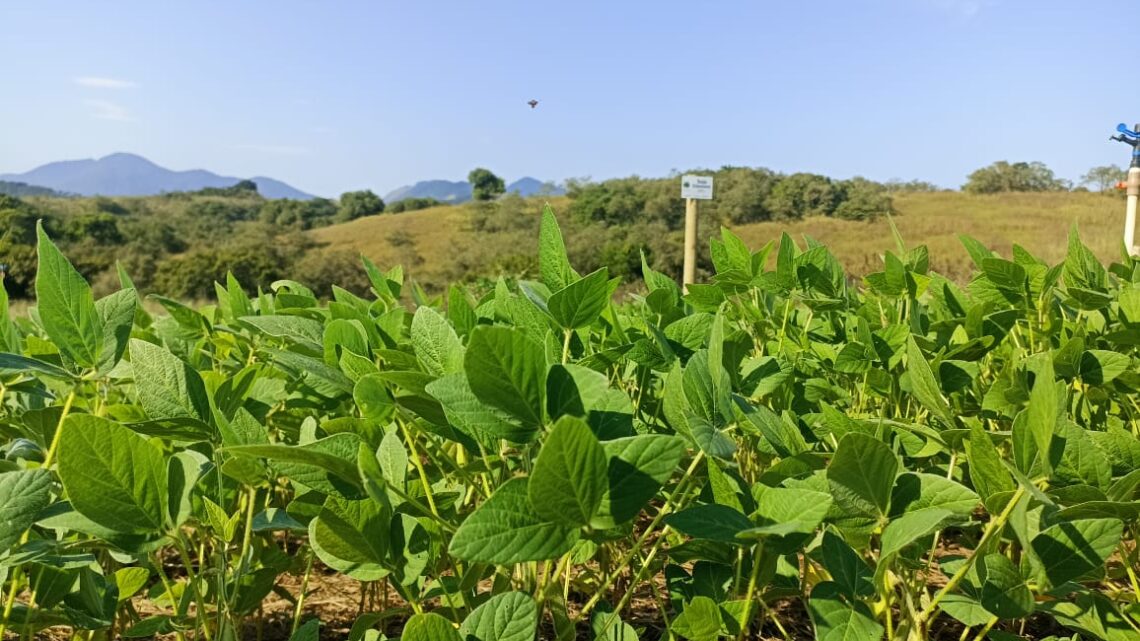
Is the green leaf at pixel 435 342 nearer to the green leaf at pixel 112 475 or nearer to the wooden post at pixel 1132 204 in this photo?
the green leaf at pixel 112 475

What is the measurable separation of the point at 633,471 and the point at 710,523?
0.08 meters

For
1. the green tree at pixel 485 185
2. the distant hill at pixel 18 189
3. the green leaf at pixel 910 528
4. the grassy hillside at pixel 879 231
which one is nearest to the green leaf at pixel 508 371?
the green leaf at pixel 910 528

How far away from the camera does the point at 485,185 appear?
30672mm

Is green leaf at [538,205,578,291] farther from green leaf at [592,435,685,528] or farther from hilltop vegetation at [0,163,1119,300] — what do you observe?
hilltop vegetation at [0,163,1119,300]

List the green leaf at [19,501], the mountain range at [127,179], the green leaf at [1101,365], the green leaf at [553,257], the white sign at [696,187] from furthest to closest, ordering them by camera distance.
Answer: the mountain range at [127,179]
the white sign at [696,187]
the green leaf at [1101,365]
the green leaf at [553,257]
the green leaf at [19,501]

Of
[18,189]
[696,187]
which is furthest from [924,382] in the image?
[18,189]

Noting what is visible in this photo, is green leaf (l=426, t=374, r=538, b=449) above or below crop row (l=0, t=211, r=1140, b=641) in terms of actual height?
above

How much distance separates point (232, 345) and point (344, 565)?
83 centimetres

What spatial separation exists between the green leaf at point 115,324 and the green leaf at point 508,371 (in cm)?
36

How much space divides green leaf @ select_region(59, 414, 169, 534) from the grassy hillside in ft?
49.6

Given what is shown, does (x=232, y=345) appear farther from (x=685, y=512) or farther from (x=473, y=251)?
(x=473, y=251)

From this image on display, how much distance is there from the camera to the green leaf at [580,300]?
580mm

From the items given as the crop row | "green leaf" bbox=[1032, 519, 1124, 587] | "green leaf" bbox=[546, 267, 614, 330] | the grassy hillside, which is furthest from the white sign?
the grassy hillside

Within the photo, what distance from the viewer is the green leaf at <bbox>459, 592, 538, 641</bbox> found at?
0.47 m
